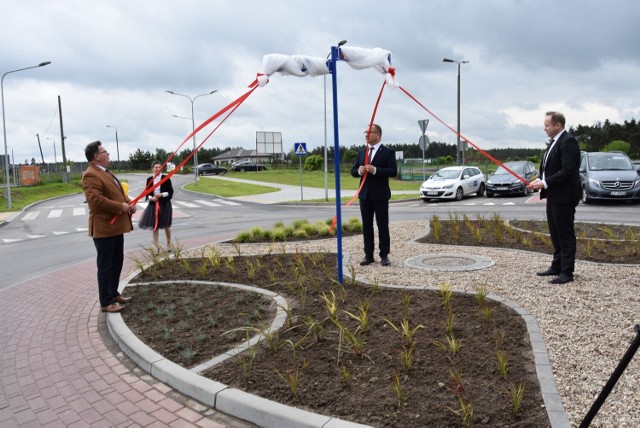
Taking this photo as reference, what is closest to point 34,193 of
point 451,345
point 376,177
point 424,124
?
point 424,124

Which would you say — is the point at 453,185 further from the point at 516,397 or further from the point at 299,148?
the point at 516,397

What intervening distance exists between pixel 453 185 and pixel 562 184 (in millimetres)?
15381

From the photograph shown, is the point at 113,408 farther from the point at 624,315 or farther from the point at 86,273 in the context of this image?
the point at 86,273

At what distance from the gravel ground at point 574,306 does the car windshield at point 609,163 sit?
11436 millimetres

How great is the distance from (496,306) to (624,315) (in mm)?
1106

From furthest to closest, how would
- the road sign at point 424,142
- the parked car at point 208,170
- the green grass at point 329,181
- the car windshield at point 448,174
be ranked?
the parked car at point 208,170
the green grass at point 329,181
the road sign at point 424,142
the car windshield at point 448,174

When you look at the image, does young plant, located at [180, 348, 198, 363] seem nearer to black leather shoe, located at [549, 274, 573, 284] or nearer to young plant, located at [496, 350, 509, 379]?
young plant, located at [496, 350, 509, 379]

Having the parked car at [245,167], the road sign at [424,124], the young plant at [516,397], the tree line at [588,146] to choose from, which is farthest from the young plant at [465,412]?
the parked car at [245,167]

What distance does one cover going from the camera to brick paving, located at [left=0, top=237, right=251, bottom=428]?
3.20m

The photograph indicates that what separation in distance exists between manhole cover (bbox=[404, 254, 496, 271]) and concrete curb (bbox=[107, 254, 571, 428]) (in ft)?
7.07

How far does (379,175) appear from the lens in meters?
6.45

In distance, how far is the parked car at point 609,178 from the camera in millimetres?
15422

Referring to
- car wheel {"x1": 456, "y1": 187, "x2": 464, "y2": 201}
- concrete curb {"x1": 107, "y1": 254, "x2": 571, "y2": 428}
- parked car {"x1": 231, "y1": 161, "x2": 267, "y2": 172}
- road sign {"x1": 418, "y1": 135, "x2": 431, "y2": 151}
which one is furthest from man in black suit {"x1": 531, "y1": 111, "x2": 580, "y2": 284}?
parked car {"x1": 231, "y1": 161, "x2": 267, "y2": 172}

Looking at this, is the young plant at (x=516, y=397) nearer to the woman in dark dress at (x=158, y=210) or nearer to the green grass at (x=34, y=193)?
the woman in dark dress at (x=158, y=210)
